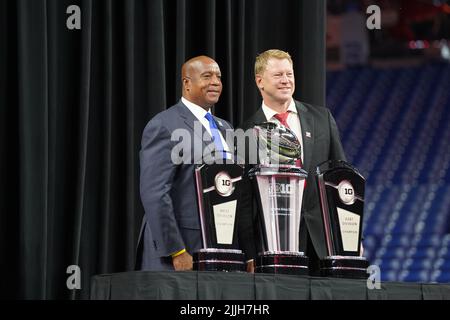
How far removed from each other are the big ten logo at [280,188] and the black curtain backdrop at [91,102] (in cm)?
77

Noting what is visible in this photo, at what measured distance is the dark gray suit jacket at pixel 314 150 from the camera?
7.73ft

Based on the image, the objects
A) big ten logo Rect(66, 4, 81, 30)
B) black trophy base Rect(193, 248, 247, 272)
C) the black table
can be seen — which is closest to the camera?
the black table

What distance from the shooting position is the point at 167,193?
85.0 inches

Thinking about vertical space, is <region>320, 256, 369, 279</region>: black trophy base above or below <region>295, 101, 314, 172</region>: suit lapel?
below

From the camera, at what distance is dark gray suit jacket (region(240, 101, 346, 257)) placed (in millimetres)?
2355

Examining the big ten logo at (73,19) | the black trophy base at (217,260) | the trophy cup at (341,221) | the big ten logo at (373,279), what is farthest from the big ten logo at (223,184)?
the big ten logo at (73,19)

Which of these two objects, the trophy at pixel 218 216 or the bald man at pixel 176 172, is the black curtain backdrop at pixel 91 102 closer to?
the bald man at pixel 176 172

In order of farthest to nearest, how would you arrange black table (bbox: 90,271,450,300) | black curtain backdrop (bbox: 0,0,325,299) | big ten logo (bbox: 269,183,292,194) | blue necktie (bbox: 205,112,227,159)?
black curtain backdrop (bbox: 0,0,325,299)
blue necktie (bbox: 205,112,227,159)
big ten logo (bbox: 269,183,292,194)
black table (bbox: 90,271,450,300)

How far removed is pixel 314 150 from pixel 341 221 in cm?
40

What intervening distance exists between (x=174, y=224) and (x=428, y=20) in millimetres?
11554

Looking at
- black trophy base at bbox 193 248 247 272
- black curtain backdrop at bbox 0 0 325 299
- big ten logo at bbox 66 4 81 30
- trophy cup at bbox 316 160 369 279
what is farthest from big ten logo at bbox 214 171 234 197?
big ten logo at bbox 66 4 81 30

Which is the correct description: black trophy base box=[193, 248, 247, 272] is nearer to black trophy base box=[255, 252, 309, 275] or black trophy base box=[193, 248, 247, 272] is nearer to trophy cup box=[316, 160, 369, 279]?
black trophy base box=[255, 252, 309, 275]

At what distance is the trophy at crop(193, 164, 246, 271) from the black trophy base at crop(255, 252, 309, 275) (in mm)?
51
